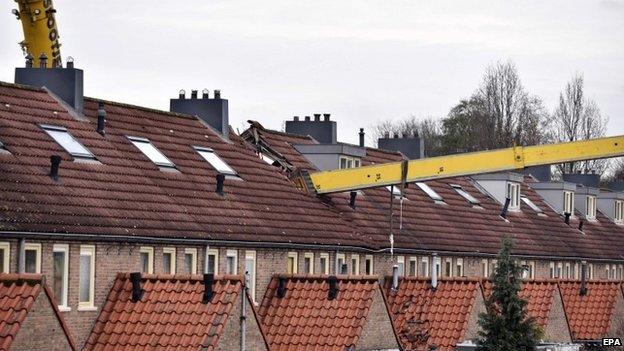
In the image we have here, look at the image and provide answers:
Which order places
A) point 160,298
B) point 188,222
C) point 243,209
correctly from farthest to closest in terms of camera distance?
point 243,209
point 188,222
point 160,298

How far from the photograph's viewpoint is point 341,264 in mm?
56438

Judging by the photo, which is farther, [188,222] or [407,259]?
[407,259]

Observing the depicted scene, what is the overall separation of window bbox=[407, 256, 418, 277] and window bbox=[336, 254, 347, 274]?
6380mm

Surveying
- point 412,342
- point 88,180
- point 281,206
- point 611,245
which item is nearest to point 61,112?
point 88,180

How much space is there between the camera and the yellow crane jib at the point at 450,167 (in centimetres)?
5975

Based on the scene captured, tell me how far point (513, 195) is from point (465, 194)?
15.6 ft

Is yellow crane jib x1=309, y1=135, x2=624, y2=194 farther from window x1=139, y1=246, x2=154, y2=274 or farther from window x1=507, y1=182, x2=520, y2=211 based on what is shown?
window x1=139, y1=246, x2=154, y2=274

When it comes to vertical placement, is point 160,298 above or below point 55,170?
below

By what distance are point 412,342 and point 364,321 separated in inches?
282

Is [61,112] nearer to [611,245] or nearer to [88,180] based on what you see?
[88,180]

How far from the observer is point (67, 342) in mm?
36188

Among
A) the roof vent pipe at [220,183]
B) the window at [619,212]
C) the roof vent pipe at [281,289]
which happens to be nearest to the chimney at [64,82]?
the roof vent pipe at [220,183]

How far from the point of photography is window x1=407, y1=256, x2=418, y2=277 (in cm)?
6273

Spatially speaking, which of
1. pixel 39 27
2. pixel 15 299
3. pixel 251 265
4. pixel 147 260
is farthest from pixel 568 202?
pixel 15 299
